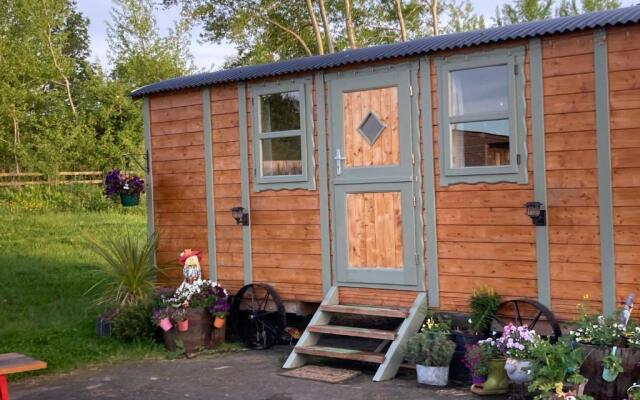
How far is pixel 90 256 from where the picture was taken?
13.7m

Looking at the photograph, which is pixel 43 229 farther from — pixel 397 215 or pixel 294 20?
pixel 294 20

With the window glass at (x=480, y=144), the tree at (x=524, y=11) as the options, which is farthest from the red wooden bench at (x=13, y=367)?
the tree at (x=524, y=11)

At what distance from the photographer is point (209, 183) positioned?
8531mm

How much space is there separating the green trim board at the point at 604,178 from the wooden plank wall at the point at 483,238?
567mm

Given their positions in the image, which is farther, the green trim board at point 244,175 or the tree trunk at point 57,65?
the tree trunk at point 57,65

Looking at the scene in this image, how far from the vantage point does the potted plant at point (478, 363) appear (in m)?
5.94

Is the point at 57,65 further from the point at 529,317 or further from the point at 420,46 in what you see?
the point at 529,317

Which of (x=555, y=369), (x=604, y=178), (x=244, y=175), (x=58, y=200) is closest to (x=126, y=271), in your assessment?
(x=244, y=175)

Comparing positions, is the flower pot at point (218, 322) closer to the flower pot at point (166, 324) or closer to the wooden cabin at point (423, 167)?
the flower pot at point (166, 324)

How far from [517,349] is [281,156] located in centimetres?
336

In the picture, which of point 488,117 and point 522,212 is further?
point 488,117

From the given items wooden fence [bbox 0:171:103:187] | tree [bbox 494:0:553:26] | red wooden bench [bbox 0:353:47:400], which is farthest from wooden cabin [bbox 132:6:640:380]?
tree [bbox 494:0:553:26]

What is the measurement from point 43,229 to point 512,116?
40.0ft

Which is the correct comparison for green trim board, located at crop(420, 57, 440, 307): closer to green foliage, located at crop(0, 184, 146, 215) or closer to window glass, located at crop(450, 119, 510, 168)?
window glass, located at crop(450, 119, 510, 168)
